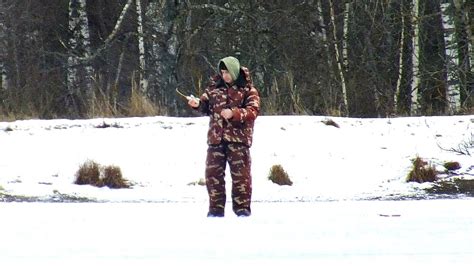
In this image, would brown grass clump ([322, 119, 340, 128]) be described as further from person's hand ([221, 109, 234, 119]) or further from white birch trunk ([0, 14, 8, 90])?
white birch trunk ([0, 14, 8, 90])

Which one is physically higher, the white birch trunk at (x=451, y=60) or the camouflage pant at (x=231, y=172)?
the white birch trunk at (x=451, y=60)

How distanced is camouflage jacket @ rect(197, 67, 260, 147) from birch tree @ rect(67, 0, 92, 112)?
15074 mm

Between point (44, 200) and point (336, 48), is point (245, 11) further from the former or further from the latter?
point (44, 200)

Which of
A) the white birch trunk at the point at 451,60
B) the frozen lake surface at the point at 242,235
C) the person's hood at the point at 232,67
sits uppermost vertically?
the white birch trunk at the point at 451,60

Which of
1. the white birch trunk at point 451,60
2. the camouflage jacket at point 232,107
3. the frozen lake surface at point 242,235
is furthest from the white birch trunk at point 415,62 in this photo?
the camouflage jacket at point 232,107

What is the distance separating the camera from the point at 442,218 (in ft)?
28.4

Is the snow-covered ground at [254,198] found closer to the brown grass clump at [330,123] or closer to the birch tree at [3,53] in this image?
the brown grass clump at [330,123]

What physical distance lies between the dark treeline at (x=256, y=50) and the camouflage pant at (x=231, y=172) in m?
9.35

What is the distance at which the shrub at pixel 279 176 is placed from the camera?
12.5m

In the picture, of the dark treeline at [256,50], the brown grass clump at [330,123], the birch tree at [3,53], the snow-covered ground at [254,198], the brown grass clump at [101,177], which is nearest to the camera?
the snow-covered ground at [254,198]

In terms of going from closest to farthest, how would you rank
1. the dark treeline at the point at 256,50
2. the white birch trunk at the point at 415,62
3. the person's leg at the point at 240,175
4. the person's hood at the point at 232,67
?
the person's hood at the point at 232,67 < the person's leg at the point at 240,175 < the dark treeline at the point at 256,50 < the white birch trunk at the point at 415,62

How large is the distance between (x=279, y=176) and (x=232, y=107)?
12.2 feet

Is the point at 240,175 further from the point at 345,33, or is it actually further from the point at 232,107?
the point at 345,33

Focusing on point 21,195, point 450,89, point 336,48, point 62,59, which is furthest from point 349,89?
point 21,195
